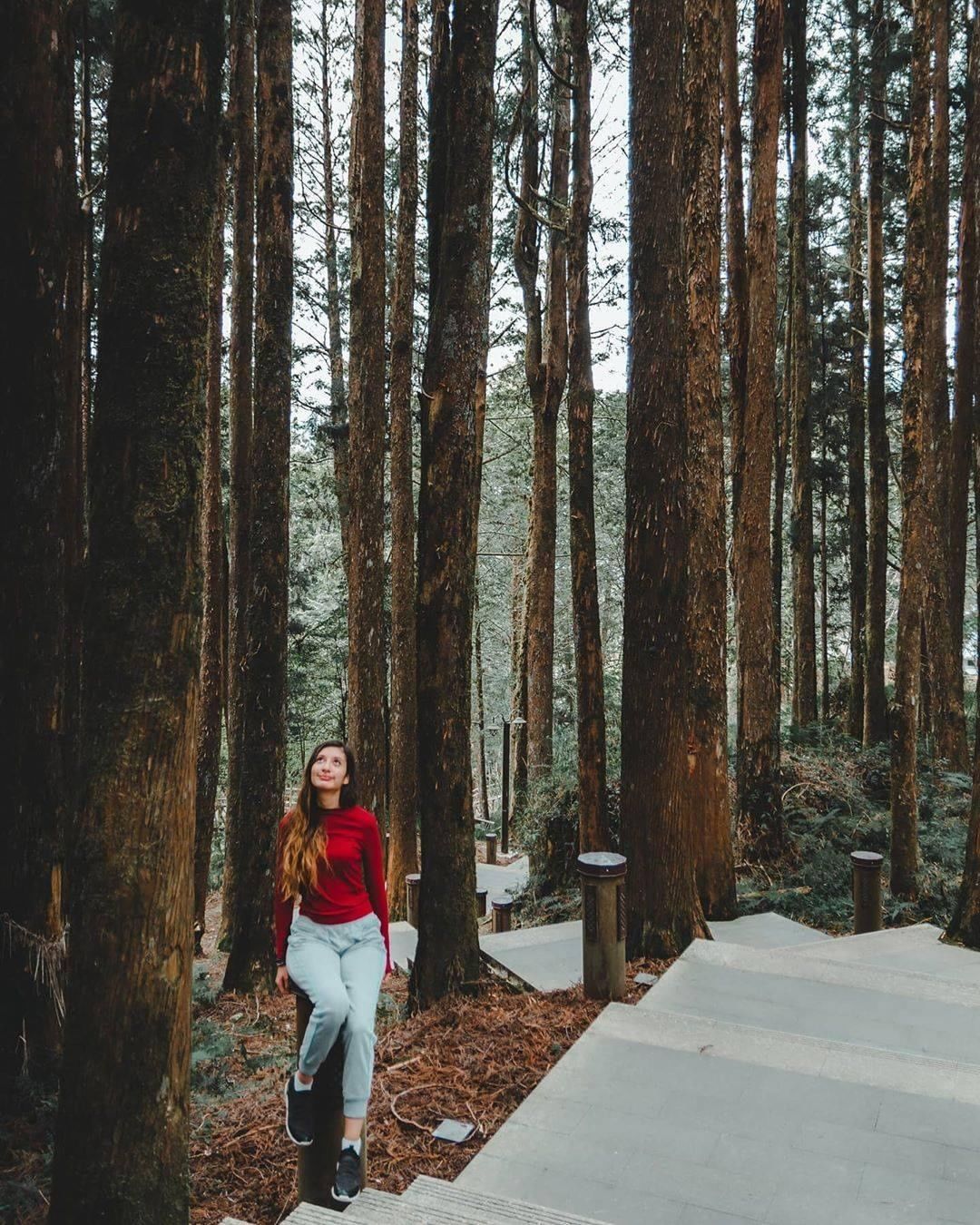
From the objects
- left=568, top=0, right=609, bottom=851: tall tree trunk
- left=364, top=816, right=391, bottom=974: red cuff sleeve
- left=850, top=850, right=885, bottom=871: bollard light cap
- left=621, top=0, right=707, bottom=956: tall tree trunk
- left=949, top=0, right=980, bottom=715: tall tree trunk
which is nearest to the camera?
left=364, top=816, right=391, bottom=974: red cuff sleeve

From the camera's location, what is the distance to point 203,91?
295 centimetres

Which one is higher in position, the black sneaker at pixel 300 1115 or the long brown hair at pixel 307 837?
the long brown hair at pixel 307 837

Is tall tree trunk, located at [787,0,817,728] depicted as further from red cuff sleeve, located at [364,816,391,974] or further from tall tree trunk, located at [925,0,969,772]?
red cuff sleeve, located at [364,816,391,974]

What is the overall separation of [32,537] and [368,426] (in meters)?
7.11

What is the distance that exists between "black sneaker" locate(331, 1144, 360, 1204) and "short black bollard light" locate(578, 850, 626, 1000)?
243 centimetres

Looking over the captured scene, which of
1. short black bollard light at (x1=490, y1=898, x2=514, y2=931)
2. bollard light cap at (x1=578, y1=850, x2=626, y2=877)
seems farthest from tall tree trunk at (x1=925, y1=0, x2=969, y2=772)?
bollard light cap at (x1=578, y1=850, x2=626, y2=877)

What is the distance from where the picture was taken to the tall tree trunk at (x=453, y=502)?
560cm

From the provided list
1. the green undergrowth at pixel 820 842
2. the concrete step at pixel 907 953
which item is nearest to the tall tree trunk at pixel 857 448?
the green undergrowth at pixel 820 842

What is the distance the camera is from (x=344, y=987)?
136 inches

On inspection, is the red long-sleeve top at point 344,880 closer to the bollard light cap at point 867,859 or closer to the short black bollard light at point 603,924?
the short black bollard light at point 603,924

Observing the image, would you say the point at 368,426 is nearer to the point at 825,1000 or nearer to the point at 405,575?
the point at 405,575

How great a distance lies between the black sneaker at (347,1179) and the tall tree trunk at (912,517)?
7349 millimetres

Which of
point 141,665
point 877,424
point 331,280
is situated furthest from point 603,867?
point 331,280

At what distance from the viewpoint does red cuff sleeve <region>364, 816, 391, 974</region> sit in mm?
3848
